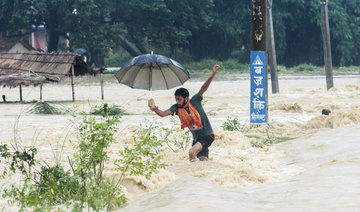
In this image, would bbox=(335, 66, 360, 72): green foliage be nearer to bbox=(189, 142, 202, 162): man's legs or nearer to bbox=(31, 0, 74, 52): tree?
bbox=(31, 0, 74, 52): tree

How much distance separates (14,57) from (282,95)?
455 inches

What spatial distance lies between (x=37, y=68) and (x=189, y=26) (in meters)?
26.5

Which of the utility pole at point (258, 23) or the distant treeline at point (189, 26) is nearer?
the utility pole at point (258, 23)

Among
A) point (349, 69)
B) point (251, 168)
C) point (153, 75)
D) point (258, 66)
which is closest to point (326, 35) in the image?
point (258, 66)

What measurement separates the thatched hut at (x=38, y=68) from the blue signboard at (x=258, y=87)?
40.8 ft

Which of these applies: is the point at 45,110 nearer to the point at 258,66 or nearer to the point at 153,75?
the point at 258,66

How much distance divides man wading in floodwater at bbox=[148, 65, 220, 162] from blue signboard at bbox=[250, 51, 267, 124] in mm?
5012

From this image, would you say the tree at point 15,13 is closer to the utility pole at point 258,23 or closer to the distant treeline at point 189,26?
the distant treeline at point 189,26

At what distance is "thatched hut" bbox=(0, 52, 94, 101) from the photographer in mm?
25295

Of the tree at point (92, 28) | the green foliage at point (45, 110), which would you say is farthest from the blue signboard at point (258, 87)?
the tree at point (92, 28)

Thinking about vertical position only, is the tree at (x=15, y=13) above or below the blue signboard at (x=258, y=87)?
above

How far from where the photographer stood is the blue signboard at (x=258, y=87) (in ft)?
47.4

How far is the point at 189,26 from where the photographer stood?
52.0 m

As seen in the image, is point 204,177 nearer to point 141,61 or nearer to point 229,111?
point 141,61
